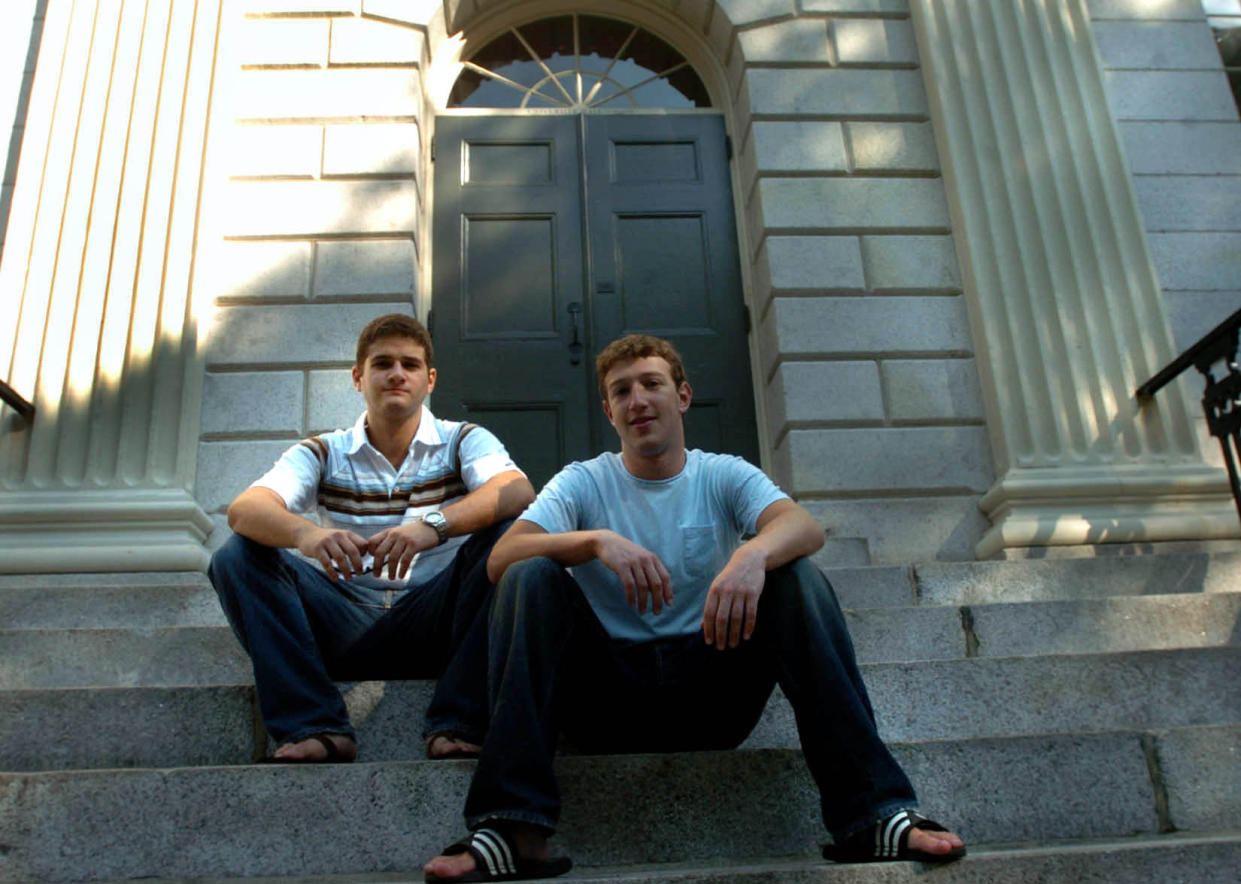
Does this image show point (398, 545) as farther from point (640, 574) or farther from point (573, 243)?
point (573, 243)

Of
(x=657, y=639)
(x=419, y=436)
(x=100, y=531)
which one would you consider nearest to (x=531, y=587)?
(x=657, y=639)

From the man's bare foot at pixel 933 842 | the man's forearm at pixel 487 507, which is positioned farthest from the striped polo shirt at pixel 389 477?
the man's bare foot at pixel 933 842

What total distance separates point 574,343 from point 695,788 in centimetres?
431

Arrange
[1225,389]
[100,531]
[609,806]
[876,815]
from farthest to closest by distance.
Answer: [100,531] → [1225,389] → [609,806] → [876,815]

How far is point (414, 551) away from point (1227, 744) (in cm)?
205

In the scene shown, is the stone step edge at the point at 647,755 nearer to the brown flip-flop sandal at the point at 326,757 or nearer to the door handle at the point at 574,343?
the brown flip-flop sandal at the point at 326,757

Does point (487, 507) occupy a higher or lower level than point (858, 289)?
lower

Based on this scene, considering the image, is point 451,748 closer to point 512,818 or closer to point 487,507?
point 512,818

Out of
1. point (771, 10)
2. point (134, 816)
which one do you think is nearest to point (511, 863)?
point (134, 816)

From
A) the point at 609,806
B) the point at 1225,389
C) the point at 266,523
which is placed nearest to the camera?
the point at 609,806

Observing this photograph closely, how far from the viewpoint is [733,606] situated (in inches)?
94.0

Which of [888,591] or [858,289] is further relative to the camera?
[858,289]

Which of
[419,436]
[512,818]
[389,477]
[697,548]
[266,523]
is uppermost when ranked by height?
[419,436]

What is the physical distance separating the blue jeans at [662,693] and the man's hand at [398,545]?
0.45 meters
